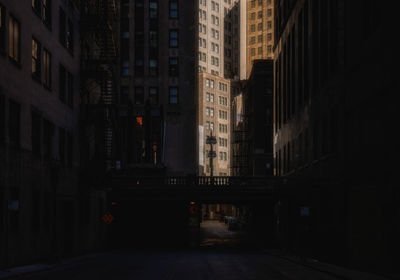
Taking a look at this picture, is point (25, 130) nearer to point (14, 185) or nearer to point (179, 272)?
point (14, 185)

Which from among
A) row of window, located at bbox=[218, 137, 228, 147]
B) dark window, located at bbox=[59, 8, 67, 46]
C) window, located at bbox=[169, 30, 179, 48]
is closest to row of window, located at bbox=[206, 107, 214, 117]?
row of window, located at bbox=[218, 137, 228, 147]

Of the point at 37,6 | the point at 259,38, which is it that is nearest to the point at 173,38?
the point at 37,6

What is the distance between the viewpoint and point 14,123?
28766 millimetres

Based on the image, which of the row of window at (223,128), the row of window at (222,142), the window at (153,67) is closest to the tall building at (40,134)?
the window at (153,67)

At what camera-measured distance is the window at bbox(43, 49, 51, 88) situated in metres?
34.0

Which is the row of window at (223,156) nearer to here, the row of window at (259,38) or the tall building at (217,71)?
the tall building at (217,71)

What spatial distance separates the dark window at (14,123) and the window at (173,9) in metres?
53.8

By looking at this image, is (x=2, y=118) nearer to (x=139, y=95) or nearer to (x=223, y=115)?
(x=139, y=95)

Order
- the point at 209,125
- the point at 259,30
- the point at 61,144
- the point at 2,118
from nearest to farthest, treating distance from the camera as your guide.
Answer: the point at 2,118
the point at 61,144
the point at 259,30
the point at 209,125

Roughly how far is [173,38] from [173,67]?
12.3 ft

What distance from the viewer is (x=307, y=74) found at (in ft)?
146

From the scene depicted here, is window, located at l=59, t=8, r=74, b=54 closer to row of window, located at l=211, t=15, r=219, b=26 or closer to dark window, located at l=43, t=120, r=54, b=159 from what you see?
dark window, located at l=43, t=120, r=54, b=159

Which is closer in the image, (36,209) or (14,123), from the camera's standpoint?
(14,123)

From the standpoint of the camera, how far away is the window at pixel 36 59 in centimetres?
3200
